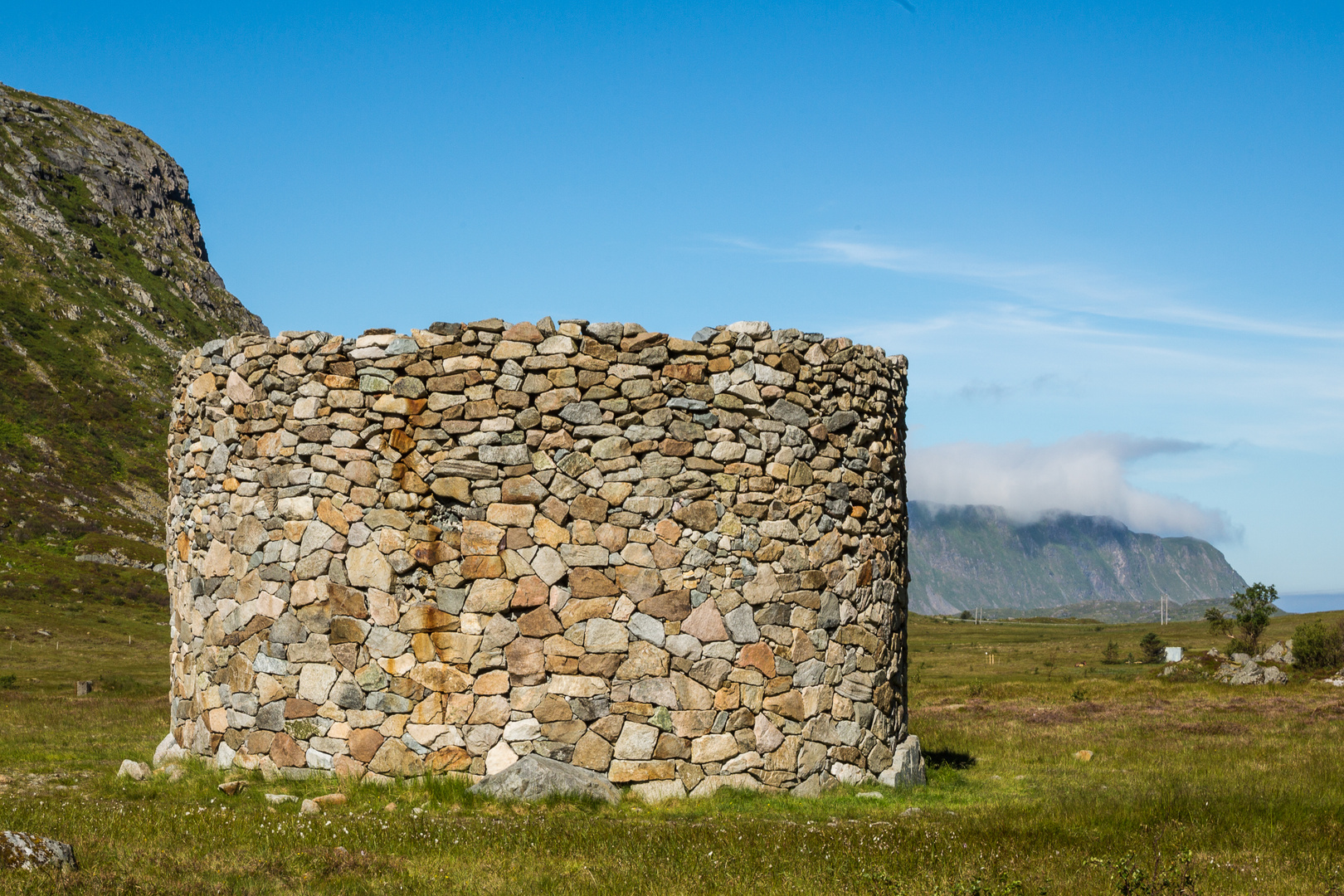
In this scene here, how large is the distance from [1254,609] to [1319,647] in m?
24.1

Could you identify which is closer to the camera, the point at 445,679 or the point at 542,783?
the point at 542,783

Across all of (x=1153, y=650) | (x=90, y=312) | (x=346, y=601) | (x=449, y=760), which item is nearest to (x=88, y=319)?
(x=90, y=312)

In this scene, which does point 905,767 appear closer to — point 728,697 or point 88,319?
point 728,697

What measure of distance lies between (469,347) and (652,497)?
2.64m

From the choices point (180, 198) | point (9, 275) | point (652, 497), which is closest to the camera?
point (652, 497)

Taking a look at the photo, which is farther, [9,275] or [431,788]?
[9,275]

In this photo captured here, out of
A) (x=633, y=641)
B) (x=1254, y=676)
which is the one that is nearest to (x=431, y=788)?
(x=633, y=641)

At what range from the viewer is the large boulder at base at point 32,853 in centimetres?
673

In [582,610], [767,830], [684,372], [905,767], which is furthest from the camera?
[905,767]

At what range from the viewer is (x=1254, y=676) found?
3406 centimetres

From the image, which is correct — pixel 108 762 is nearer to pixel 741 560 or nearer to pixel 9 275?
pixel 741 560

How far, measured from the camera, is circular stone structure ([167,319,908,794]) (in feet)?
37.2

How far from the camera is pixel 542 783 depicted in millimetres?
10688

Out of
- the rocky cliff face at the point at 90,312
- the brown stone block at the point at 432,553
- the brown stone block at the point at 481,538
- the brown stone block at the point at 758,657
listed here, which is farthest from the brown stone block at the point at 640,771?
the rocky cliff face at the point at 90,312
